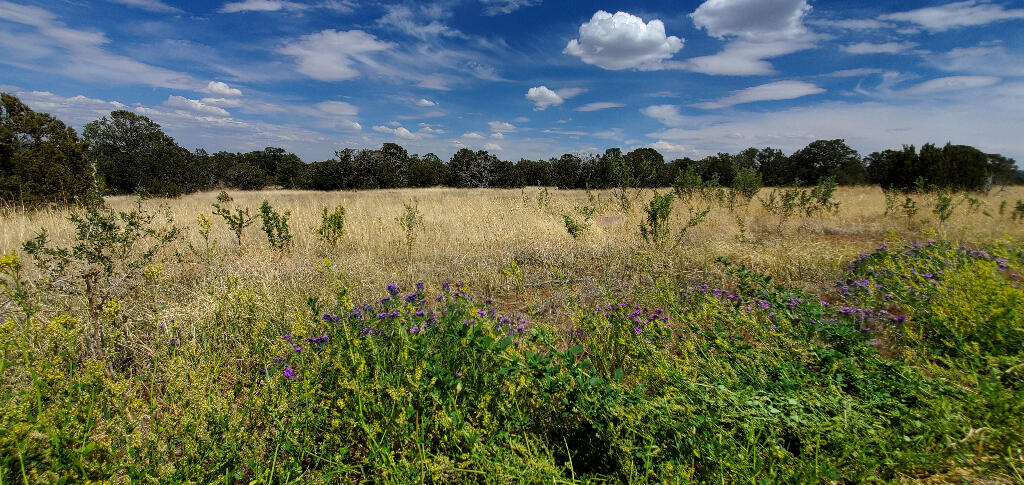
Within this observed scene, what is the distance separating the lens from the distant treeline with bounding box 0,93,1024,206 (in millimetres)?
10352

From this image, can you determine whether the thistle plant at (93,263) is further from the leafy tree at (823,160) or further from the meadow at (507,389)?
the leafy tree at (823,160)

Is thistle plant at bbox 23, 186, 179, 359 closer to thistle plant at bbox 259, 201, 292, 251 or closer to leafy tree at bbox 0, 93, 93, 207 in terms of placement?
thistle plant at bbox 259, 201, 292, 251

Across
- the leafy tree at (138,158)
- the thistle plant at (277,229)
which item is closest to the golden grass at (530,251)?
the thistle plant at (277,229)

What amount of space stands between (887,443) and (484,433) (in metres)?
1.64

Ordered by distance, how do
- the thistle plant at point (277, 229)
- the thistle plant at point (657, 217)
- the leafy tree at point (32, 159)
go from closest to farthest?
the thistle plant at point (277, 229)
the thistle plant at point (657, 217)
the leafy tree at point (32, 159)

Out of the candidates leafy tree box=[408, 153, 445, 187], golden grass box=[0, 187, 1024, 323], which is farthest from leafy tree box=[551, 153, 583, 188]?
golden grass box=[0, 187, 1024, 323]

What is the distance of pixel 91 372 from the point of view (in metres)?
1.54

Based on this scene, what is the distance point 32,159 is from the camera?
32.9 ft

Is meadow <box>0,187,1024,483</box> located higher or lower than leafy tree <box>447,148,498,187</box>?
lower

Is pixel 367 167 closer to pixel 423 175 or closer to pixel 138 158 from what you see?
pixel 423 175

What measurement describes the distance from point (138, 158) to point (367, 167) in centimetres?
1574

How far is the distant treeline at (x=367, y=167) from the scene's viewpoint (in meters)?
10.4

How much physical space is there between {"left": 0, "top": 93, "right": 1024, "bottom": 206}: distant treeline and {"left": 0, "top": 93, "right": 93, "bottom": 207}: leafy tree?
24 mm

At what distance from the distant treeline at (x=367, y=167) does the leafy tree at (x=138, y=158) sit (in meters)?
0.07
